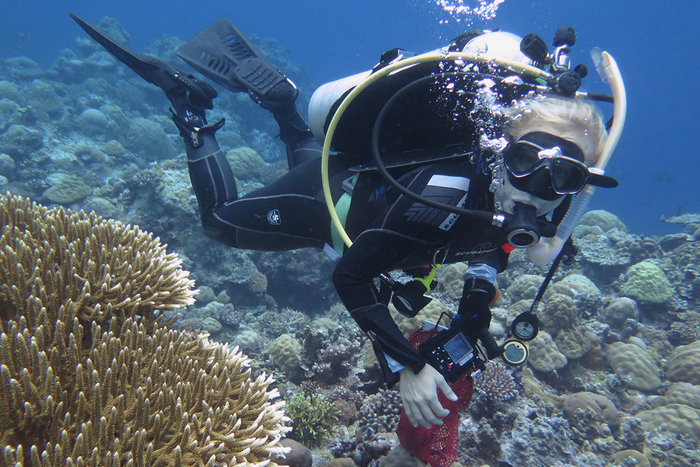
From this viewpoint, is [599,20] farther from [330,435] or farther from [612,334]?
[330,435]

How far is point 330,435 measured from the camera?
142 inches

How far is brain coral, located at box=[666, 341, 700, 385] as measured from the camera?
18.5 ft

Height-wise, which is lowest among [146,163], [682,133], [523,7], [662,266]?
[662,266]

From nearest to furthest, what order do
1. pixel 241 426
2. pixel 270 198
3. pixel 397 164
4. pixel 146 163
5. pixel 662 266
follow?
pixel 241 426, pixel 397 164, pixel 270 198, pixel 662 266, pixel 146 163

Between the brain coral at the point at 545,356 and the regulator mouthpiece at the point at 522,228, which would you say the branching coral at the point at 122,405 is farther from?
the brain coral at the point at 545,356

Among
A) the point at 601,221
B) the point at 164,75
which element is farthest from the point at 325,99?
the point at 601,221

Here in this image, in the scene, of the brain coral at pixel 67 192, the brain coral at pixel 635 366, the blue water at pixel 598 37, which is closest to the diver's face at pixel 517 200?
the brain coral at pixel 635 366

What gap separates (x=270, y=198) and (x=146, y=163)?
45.9 feet

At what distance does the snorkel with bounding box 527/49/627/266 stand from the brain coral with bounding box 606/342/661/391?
5.43 meters

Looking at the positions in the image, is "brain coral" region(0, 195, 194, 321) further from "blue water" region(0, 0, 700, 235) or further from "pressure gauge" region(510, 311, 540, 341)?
"blue water" region(0, 0, 700, 235)

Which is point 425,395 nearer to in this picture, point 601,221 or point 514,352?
point 514,352

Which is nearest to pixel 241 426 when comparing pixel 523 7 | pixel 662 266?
pixel 662 266

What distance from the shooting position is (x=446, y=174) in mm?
1874

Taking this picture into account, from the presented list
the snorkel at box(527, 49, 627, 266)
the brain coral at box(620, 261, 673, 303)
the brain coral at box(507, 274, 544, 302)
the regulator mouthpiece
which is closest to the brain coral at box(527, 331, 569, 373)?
the brain coral at box(507, 274, 544, 302)
